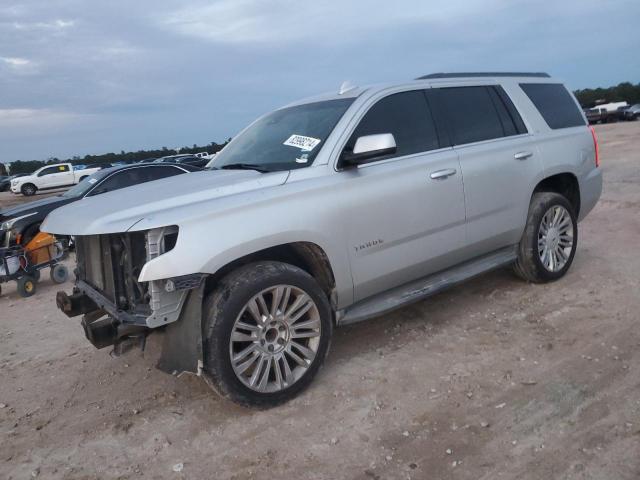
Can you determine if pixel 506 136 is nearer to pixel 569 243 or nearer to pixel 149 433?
pixel 569 243

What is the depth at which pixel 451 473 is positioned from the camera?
271cm

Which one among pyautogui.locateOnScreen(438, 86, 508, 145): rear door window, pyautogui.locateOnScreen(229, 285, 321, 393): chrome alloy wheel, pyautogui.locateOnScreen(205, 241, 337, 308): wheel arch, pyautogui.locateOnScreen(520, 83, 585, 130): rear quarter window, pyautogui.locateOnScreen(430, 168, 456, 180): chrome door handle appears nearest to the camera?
pyautogui.locateOnScreen(229, 285, 321, 393): chrome alloy wheel

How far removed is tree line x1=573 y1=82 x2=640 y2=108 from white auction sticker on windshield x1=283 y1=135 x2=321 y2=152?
5922 cm

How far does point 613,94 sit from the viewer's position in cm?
6059

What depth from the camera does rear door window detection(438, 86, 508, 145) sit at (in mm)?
4512

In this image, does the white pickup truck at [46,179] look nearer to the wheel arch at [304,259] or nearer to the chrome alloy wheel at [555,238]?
the chrome alloy wheel at [555,238]

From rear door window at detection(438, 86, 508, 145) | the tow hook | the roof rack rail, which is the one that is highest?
the roof rack rail

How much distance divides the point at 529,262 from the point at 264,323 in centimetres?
289

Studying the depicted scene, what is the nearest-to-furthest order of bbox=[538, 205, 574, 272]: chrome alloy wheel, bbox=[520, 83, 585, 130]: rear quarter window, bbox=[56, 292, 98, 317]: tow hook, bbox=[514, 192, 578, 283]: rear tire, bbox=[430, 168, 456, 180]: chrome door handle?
bbox=[56, 292, 98, 317]: tow hook
bbox=[430, 168, 456, 180]: chrome door handle
bbox=[514, 192, 578, 283]: rear tire
bbox=[538, 205, 574, 272]: chrome alloy wheel
bbox=[520, 83, 585, 130]: rear quarter window

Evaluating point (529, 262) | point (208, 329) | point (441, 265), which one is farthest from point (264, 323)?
point (529, 262)

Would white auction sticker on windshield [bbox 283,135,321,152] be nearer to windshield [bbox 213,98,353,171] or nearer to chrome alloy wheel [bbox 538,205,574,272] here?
windshield [bbox 213,98,353,171]

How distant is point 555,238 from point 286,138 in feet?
9.46

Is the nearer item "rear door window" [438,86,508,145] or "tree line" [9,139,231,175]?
"rear door window" [438,86,508,145]

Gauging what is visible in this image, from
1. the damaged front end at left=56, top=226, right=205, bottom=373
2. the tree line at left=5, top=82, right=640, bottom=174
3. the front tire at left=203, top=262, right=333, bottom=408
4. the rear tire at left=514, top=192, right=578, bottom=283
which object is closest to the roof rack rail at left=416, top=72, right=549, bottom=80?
the rear tire at left=514, top=192, right=578, bottom=283
